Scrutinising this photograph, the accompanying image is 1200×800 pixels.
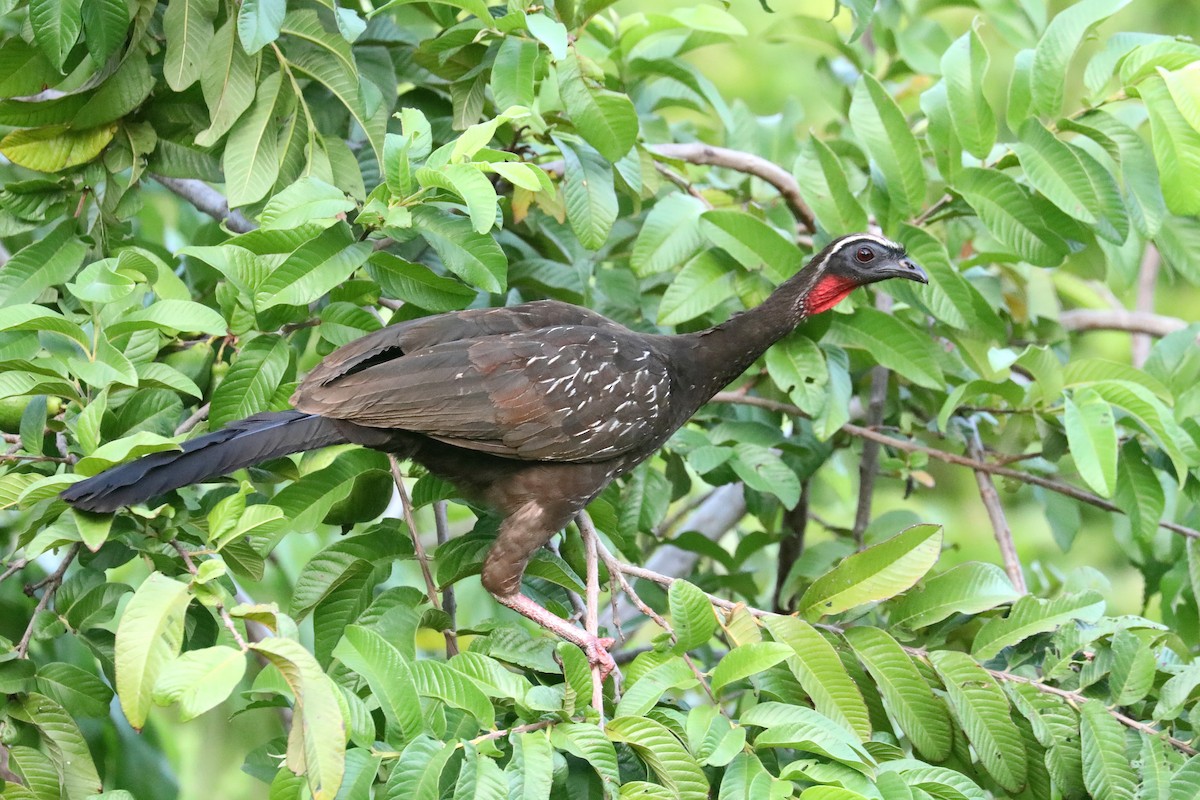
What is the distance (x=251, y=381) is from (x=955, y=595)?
196 centimetres

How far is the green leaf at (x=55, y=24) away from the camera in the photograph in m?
2.97

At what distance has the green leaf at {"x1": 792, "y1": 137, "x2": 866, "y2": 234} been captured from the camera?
3.94 meters

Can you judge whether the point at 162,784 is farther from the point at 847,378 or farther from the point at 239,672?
the point at 847,378

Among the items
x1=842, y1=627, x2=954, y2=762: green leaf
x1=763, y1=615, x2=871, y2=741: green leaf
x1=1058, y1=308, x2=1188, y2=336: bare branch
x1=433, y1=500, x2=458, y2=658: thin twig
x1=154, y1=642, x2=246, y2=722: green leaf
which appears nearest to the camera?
x1=154, y1=642, x2=246, y2=722: green leaf

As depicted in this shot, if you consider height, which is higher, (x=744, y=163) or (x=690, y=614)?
(x=744, y=163)

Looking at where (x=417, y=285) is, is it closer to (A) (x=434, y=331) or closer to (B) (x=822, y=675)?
(A) (x=434, y=331)

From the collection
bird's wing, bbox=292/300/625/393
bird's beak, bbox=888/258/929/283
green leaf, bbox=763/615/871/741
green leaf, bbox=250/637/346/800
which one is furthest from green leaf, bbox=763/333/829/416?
green leaf, bbox=250/637/346/800

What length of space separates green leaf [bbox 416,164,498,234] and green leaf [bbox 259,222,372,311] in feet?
1.15

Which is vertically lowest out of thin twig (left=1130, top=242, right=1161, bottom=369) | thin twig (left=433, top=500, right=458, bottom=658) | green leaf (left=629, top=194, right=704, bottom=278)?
thin twig (left=1130, top=242, right=1161, bottom=369)

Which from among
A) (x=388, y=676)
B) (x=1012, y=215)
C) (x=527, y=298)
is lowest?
(x=388, y=676)

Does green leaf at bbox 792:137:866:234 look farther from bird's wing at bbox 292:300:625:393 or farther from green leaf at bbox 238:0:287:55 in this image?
green leaf at bbox 238:0:287:55

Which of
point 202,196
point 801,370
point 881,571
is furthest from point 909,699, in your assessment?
point 202,196

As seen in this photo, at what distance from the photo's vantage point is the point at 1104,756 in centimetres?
279

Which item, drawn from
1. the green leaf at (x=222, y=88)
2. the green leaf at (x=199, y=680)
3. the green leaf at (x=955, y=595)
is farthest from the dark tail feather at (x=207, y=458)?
the green leaf at (x=955, y=595)
